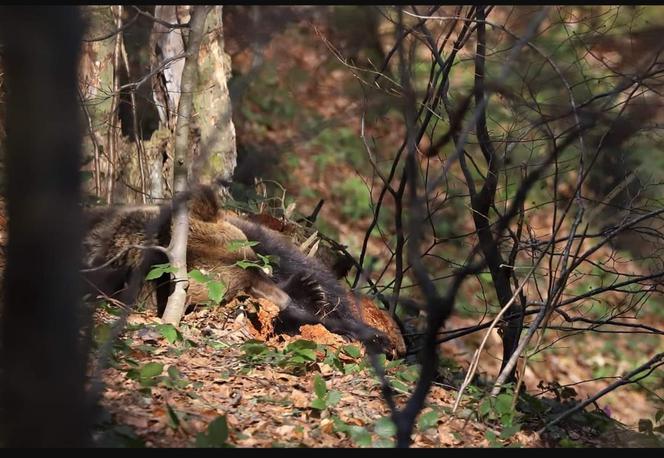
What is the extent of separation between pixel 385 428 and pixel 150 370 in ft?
4.13

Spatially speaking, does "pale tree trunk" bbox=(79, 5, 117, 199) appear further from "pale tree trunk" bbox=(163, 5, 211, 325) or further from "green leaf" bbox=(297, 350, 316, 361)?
"green leaf" bbox=(297, 350, 316, 361)

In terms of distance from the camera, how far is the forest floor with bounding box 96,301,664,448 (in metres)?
3.61

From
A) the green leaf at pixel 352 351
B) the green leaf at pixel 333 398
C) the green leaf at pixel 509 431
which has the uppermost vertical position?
the green leaf at pixel 352 351

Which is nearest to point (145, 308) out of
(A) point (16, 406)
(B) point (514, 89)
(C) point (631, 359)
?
(B) point (514, 89)

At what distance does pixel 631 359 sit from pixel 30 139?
11.2 m

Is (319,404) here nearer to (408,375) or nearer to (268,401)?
(268,401)

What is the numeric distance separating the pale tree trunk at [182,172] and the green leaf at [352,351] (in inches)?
45.3

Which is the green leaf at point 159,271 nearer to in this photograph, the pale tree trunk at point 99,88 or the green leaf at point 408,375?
the pale tree trunk at point 99,88

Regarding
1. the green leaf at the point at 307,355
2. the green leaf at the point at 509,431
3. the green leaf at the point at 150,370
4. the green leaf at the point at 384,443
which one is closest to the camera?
the green leaf at the point at 384,443

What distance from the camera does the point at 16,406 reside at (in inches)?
84.5

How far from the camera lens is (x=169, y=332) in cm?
484

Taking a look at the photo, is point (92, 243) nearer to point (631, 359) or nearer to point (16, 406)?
point (16, 406)

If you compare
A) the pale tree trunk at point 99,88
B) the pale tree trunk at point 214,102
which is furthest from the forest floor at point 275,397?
the pale tree trunk at point 99,88

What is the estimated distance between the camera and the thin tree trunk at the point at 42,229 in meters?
2.09
